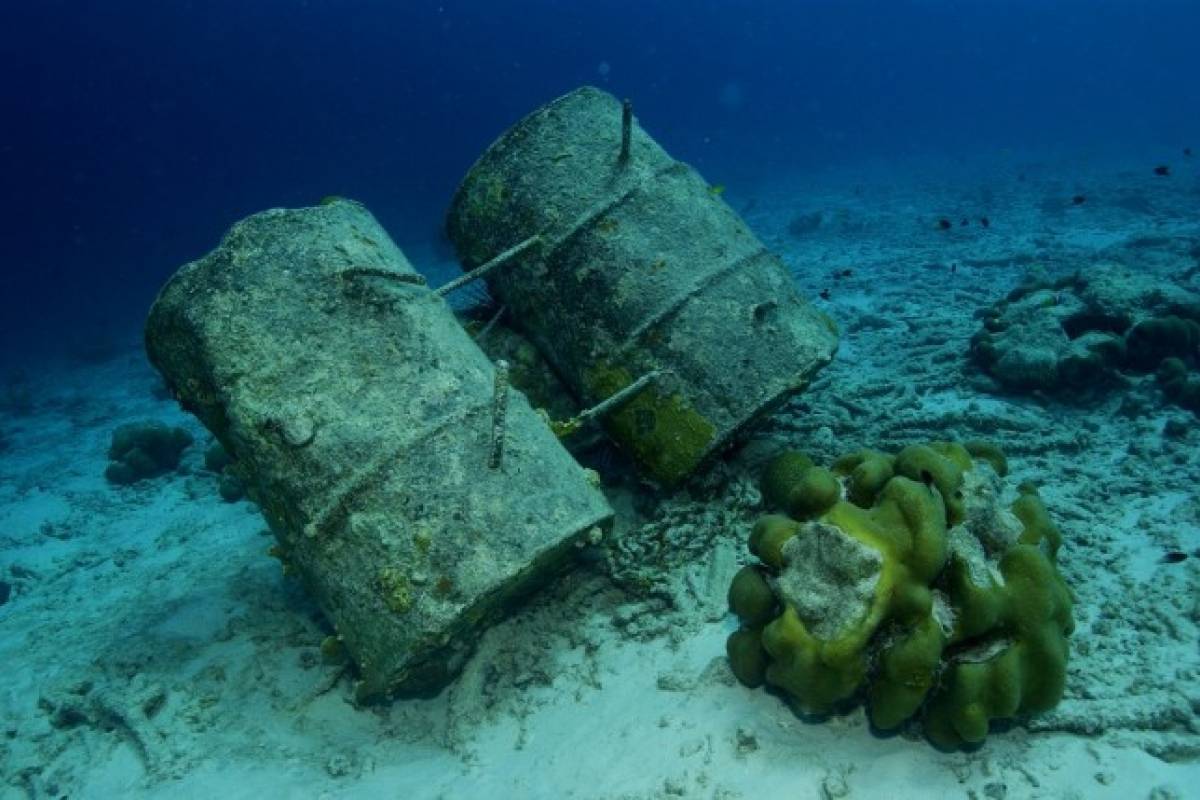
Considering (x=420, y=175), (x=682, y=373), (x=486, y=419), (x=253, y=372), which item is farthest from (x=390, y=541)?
(x=420, y=175)

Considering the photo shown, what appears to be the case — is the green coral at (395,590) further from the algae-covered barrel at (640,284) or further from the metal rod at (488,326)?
the metal rod at (488,326)

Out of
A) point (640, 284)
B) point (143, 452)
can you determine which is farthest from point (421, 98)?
point (640, 284)

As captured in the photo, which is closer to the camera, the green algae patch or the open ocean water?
the open ocean water

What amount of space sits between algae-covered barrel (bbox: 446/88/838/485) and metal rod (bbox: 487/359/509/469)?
3.48 feet

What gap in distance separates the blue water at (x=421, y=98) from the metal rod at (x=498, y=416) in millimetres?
22890

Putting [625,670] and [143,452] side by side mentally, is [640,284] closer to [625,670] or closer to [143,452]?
[625,670]

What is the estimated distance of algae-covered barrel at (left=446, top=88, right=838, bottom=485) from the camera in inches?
164

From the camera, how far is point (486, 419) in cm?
339

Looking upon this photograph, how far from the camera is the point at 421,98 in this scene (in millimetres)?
102812

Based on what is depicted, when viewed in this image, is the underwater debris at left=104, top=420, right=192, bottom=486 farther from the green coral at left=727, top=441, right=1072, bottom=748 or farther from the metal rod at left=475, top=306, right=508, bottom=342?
the green coral at left=727, top=441, right=1072, bottom=748

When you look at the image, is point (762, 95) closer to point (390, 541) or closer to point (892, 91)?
point (892, 91)

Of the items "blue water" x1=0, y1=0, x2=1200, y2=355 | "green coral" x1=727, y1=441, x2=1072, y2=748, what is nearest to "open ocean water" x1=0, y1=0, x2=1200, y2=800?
"green coral" x1=727, y1=441, x2=1072, y2=748

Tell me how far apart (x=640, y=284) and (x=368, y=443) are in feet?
6.36

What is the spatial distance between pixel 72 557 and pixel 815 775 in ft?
24.1
